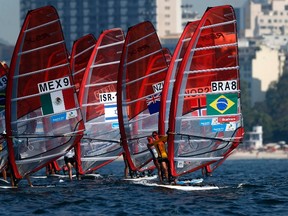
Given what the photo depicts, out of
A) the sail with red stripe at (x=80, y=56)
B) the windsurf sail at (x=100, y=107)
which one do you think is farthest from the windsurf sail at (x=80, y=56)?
the windsurf sail at (x=100, y=107)

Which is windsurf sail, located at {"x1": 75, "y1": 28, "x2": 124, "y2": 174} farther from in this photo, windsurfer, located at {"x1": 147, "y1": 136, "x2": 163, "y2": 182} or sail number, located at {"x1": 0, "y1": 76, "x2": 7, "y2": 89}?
windsurfer, located at {"x1": 147, "y1": 136, "x2": 163, "y2": 182}

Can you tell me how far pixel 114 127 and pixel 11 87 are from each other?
9.90 m

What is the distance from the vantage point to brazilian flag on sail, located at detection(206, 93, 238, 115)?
4244cm

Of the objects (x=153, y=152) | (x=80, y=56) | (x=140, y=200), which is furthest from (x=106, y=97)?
(x=140, y=200)

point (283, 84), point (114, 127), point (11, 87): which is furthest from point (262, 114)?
point (11, 87)

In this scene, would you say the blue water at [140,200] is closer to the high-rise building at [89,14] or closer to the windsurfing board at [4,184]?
the windsurfing board at [4,184]

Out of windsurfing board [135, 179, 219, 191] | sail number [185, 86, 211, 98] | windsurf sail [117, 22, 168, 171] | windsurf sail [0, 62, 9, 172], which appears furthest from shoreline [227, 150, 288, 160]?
windsurfing board [135, 179, 219, 191]

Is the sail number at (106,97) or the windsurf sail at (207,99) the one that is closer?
the windsurf sail at (207,99)

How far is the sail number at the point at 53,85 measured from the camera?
4228cm

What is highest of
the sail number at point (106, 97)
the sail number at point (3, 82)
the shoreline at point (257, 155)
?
the sail number at point (3, 82)

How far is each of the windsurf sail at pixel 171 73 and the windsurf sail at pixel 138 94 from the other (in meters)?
2.39

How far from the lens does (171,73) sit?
44719 mm

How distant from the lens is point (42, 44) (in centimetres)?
4225

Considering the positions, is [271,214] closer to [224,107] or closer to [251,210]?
[251,210]
